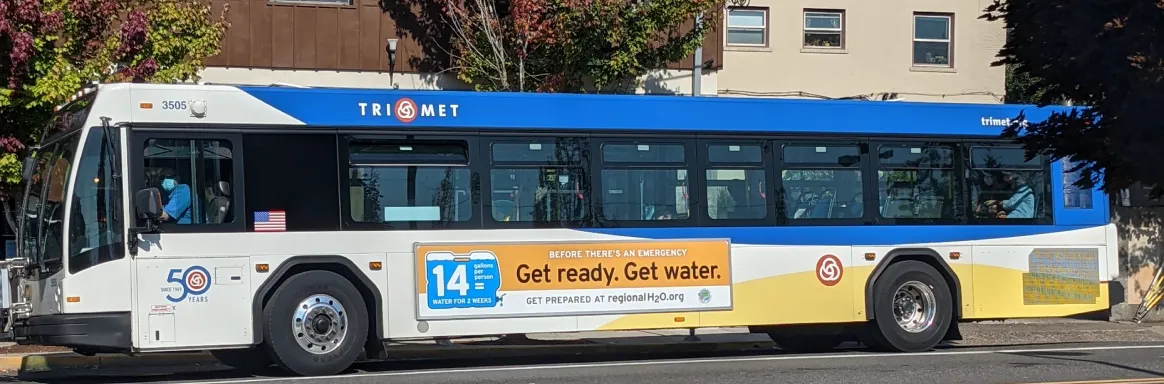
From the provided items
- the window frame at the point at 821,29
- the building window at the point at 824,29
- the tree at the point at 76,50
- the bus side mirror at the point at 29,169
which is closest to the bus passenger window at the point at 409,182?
the bus side mirror at the point at 29,169

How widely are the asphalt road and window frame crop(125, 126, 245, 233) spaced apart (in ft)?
4.62

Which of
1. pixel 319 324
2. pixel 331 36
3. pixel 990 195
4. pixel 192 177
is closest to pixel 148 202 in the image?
pixel 192 177

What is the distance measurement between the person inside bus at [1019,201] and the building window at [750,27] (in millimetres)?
10910

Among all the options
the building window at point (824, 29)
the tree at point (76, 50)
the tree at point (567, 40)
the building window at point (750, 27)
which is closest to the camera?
the tree at point (76, 50)

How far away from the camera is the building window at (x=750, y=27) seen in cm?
2627

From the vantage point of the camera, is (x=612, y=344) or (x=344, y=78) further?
(x=344, y=78)

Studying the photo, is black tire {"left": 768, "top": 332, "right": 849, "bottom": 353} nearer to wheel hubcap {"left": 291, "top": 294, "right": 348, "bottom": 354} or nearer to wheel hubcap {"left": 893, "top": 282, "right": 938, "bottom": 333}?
wheel hubcap {"left": 893, "top": 282, "right": 938, "bottom": 333}

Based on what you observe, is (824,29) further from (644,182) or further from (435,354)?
(435,354)

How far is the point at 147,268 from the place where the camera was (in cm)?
1198

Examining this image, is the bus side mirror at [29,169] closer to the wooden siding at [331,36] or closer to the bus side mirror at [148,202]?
the bus side mirror at [148,202]

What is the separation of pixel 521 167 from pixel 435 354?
115 inches

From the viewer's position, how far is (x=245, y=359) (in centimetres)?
1398

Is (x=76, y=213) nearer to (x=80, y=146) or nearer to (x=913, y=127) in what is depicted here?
(x=80, y=146)

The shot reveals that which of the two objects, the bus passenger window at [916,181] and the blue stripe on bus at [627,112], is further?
the bus passenger window at [916,181]
